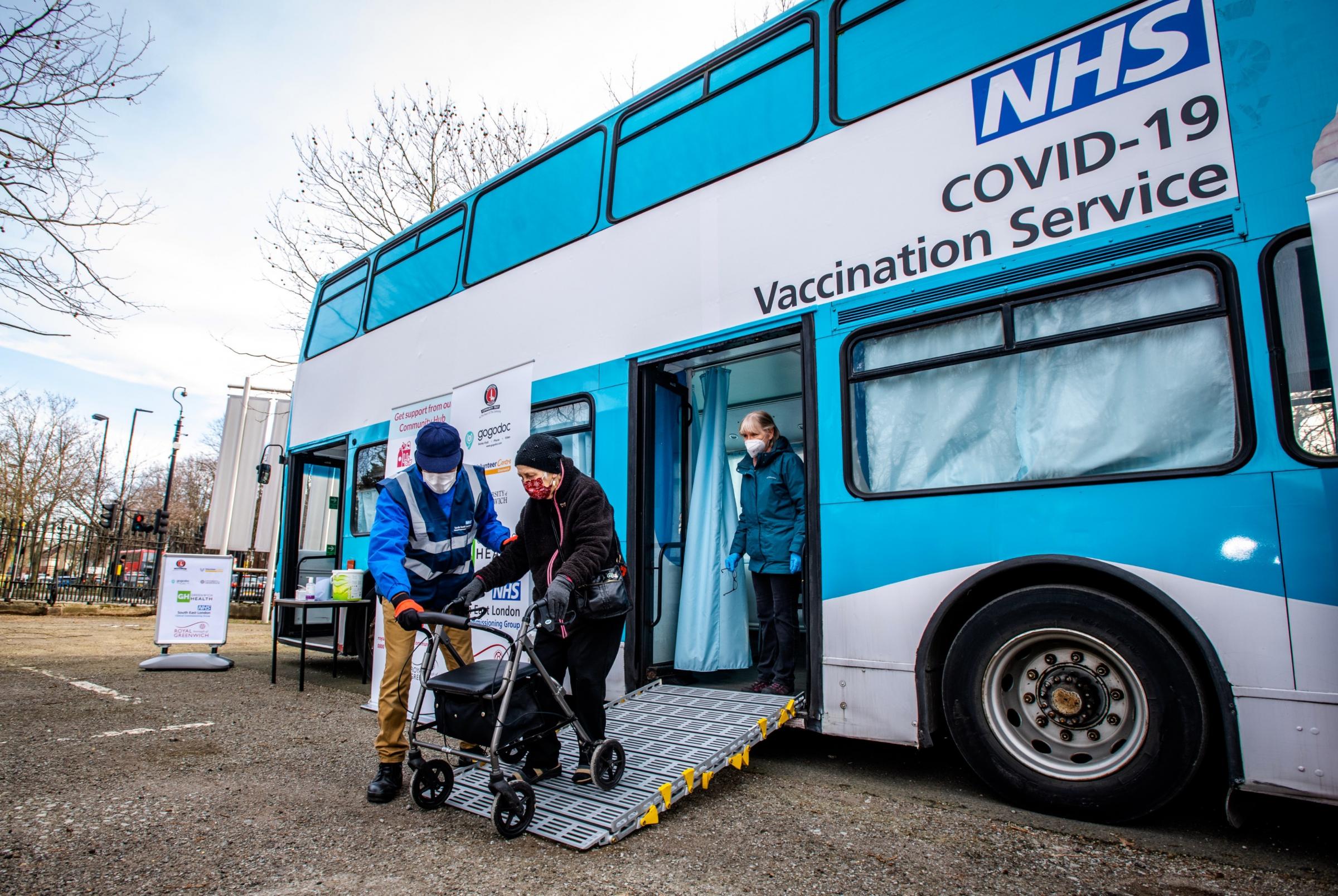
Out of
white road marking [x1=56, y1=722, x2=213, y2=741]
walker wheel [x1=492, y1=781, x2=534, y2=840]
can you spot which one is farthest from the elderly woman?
white road marking [x1=56, y1=722, x2=213, y2=741]

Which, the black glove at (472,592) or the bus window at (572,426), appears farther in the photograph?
the bus window at (572,426)

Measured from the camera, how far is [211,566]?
8773 mm

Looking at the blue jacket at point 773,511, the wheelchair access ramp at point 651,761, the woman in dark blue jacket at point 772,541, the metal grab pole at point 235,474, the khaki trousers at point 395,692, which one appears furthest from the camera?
the metal grab pole at point 235,474

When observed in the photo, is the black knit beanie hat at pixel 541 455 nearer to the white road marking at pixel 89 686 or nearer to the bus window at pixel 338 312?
the white road marking at pixel 89 686

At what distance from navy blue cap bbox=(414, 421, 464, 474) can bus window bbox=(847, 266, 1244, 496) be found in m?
2.04

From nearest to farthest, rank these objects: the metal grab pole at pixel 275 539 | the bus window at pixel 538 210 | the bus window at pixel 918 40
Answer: the bus window at pixel 918 40 → the bus window at pixel 538 210 → the metal grab pole at pixel 275 539

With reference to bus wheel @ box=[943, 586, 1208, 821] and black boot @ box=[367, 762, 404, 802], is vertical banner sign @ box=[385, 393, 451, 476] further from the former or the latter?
bus wheel @ box=[943, 586, 1208, 821]

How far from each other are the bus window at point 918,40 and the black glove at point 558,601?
292 cm

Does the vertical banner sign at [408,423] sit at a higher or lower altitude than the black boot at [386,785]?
higher

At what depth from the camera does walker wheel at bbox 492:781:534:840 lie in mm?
2875

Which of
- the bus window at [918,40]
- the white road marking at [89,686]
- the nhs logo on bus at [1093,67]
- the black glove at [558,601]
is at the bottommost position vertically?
the white road marking at [89,686]

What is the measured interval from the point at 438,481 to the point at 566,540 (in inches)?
32.8

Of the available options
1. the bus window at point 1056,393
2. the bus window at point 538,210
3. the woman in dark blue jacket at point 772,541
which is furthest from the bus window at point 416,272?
the bus window at point 1056,393

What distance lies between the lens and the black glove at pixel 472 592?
3.45 meters
